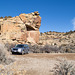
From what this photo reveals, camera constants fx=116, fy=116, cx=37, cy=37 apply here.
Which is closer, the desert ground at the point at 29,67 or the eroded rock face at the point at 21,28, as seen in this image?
the desert ground at the point at 29,67

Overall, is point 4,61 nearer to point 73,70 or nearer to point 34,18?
point 73,70

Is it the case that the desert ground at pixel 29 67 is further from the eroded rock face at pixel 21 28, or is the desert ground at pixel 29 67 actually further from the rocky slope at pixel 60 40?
the rocky slope at pixel 60 40

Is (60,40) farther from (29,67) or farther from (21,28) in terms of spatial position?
(29,67)

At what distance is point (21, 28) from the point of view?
27547 millimetres

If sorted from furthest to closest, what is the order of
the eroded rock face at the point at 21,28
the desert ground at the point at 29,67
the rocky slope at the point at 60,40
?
the rocky slope at the point at 60,40
the eroded rock face at the point at 21,28
the desert ground at the point at 29,67

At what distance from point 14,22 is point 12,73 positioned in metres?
24.5

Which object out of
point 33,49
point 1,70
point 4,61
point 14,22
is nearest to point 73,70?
point 1,70

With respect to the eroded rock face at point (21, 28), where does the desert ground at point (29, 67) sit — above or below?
below

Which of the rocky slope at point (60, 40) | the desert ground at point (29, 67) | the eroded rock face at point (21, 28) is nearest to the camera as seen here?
the desert ground at point (29, 67)

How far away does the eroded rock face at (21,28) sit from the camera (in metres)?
26.2

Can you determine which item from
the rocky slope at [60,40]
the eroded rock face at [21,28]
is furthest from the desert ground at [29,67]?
the rocky slope at [60,40]

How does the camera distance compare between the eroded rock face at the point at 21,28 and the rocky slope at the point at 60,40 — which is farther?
the rocky slope at the point at 60,40

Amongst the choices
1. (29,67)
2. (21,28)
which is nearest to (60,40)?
(21,28)

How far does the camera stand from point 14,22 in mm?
27594
